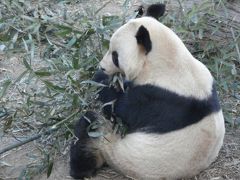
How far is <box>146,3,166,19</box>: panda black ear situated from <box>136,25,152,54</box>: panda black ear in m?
0.47

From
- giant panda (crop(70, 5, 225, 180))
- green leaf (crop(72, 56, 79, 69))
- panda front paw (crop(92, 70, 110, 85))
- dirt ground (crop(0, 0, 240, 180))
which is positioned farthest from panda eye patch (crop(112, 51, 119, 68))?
dirt ground (crop(0, 0, 240, 180))

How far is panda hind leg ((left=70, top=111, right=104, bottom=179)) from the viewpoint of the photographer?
4562mm

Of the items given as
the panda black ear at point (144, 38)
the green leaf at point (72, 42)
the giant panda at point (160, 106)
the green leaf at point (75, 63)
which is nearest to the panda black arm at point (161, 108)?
the giant panda at point (160, 106)

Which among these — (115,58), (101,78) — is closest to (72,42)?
(101,78)

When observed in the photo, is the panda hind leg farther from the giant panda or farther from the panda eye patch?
the panda eye patch

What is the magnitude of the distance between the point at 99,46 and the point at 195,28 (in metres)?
1.19

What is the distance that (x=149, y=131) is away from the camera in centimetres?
435

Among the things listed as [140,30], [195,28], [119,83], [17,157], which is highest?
[140,30]

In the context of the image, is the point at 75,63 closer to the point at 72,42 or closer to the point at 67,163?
the point at 72,42

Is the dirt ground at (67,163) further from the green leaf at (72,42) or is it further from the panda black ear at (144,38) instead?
the panda black ear at (144,38)

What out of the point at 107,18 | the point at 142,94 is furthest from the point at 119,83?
the point at 107,18

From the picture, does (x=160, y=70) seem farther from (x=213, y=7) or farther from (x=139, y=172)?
(x=213, y=7)

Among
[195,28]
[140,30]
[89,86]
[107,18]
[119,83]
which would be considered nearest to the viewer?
[140,30]

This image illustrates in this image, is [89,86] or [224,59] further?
[224,59]
